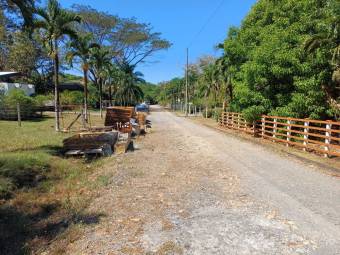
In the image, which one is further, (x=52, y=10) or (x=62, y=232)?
(x=52, y=10)

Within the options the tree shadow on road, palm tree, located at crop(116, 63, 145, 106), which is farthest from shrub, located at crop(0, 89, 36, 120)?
palm tree, located at crop(116, 63, 145, 106)

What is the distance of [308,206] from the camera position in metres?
5.93

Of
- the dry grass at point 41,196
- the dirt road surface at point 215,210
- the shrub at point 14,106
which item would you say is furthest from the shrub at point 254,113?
the shrub at point 14,106

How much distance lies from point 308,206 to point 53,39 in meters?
16.7

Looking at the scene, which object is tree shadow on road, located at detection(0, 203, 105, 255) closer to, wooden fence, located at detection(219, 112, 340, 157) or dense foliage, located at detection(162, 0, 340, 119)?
wooden fence, located at detection(219, 112, 340, 157)

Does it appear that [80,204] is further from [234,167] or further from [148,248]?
[234,167]

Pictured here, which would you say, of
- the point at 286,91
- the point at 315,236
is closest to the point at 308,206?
the point at 315,236

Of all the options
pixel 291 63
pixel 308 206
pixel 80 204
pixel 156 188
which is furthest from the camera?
pixel 291 63

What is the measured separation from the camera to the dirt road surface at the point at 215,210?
4.44 metres

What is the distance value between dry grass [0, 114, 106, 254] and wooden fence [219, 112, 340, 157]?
303 inches

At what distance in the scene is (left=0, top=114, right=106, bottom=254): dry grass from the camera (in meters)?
5.37

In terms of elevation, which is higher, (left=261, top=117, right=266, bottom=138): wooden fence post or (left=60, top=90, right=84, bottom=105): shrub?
(left=60, top=90, right=84, bottom=105): shrub

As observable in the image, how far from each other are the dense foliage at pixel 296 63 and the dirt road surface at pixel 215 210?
612 cm

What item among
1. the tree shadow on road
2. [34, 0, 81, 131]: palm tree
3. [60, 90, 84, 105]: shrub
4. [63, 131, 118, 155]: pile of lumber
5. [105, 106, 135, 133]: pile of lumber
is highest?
[34, 0, 81, 131]: palm tree
